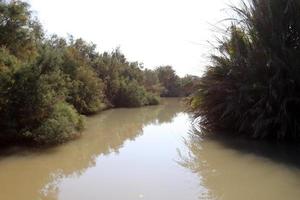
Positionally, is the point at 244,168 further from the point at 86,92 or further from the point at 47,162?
the point at 86,92

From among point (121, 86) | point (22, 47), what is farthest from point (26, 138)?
point (121, 86)

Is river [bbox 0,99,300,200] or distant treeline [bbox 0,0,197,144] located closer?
river [bbox 0,99,300,200]

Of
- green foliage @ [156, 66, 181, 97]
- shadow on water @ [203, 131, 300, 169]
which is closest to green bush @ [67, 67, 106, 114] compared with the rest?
shadow on water @ [203, 131, 300, 169]

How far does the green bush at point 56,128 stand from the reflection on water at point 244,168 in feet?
11.7

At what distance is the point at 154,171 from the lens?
826 cm

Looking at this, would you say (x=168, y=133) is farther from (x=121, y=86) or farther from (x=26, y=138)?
(x=121, y=86)

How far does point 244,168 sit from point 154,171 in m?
1.82

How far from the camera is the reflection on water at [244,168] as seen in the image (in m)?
6.45

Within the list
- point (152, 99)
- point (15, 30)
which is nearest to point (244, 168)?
point (15, 30)

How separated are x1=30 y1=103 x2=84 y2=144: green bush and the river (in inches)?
12.6

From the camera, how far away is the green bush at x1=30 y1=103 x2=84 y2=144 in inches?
431

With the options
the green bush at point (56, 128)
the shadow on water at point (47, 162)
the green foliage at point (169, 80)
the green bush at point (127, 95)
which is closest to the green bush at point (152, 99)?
the green bush at point (127, 95)

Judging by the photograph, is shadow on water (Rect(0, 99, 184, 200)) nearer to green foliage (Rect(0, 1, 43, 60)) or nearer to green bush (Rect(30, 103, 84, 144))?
green bush (Rect(30, 103, 84, 144))

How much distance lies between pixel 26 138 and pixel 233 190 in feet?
21.8
